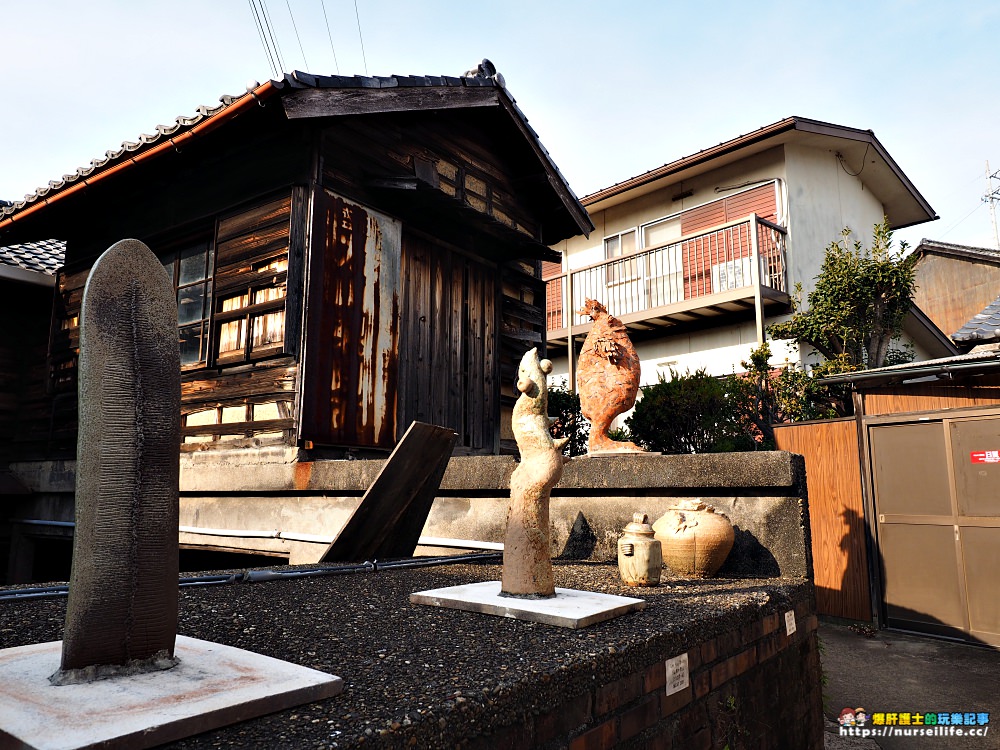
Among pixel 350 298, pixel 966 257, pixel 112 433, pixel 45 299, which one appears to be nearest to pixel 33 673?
pixel 112 433

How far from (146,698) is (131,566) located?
14.1 inches

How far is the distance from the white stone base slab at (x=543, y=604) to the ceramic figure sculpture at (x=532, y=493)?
0.09 metres

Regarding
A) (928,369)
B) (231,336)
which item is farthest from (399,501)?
A: (928,369)

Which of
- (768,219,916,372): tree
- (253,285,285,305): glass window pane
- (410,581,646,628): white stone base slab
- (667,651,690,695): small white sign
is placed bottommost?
(667,651,690,695): small white sign

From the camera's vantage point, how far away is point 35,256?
9305 millimetres

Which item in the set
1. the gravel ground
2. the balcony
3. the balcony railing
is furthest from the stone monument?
the balcony

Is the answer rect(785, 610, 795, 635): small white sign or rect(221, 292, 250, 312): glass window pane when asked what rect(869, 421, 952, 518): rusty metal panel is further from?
rect(221, 292, 250, 312): glass window pane

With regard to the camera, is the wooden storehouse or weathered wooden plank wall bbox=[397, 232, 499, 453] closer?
the wooden storehouse

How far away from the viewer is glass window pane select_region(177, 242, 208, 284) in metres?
6.98

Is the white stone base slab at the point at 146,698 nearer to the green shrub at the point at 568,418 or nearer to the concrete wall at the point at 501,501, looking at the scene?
the concrete wall at the point at 501,501

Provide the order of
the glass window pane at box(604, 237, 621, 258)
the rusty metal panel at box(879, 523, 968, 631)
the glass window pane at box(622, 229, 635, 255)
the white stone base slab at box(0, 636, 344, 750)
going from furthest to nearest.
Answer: the glass window pane at box(604, 237, 621, 258) → the glass window pane at box(622, 229, 635, 255) → the rusty metal panel at box(879, 523, 968, 631) → the white stone base slab at box(0, 636, 344, 750)

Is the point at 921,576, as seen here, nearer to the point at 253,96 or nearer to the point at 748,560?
the point at 748,560

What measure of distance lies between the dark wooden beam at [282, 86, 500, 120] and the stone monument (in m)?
4.33

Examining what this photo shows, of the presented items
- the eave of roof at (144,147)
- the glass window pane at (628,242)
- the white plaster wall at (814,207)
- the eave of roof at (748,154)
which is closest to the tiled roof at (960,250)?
the eave of roof at (748,154)
